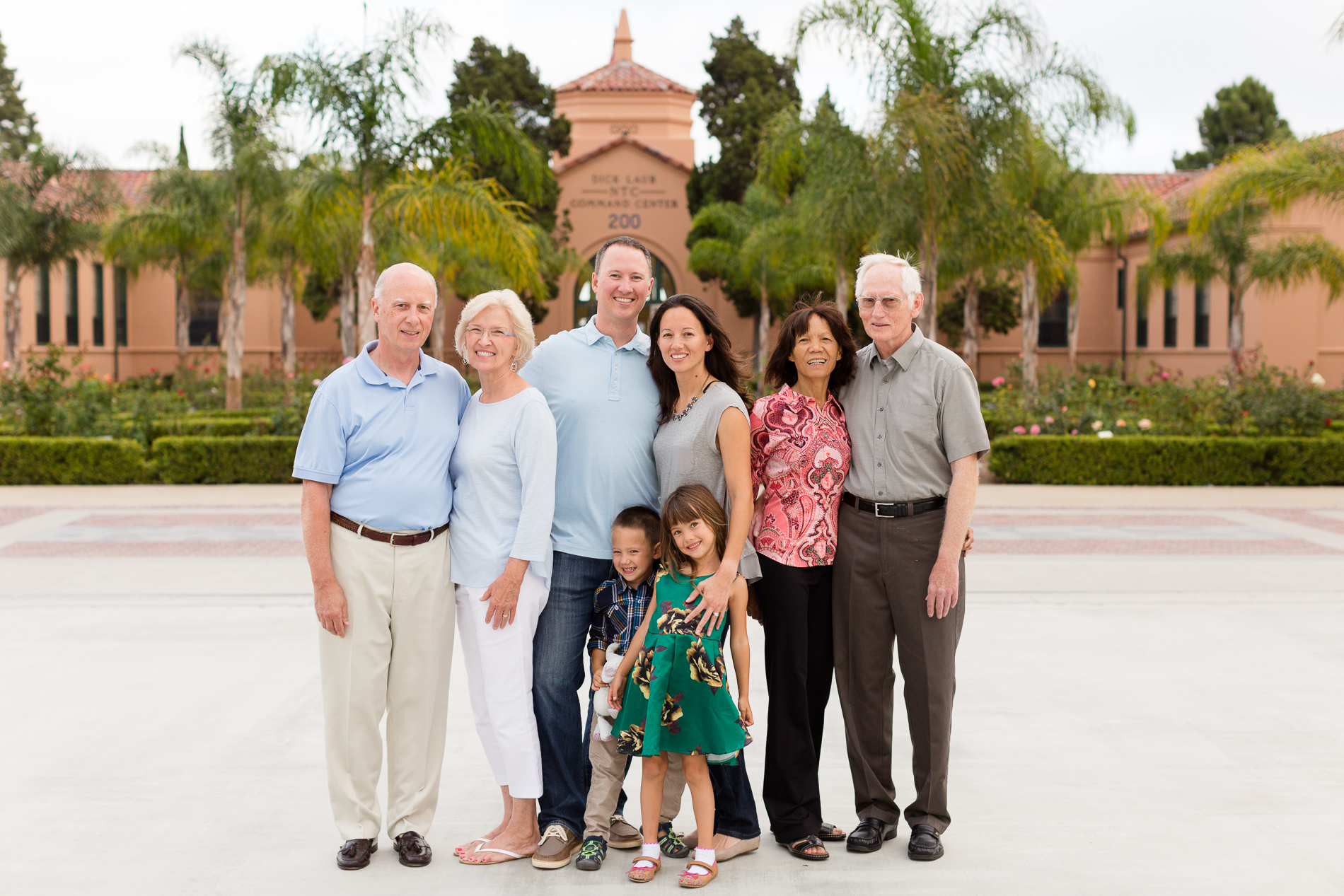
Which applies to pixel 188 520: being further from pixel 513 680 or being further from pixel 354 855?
pixel 513 680

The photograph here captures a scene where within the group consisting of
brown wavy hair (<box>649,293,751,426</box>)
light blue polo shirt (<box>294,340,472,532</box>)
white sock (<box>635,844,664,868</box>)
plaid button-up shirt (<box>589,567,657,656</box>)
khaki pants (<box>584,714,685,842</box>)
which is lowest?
white sock (<box>635,844,664,868</box>)

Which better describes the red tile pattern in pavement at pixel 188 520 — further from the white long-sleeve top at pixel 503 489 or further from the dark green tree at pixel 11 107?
the dark green tree at pixel 11 107

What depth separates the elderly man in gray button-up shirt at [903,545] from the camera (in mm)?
3672

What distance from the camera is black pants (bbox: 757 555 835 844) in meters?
3.67

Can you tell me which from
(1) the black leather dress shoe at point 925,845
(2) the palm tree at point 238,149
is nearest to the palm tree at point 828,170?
(2) the palm tree at point 238,149

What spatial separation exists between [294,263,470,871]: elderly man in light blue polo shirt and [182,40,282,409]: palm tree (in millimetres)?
13197

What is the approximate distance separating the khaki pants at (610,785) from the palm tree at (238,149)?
1389cm

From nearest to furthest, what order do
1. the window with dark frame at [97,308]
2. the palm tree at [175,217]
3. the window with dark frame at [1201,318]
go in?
the palm tree at [175,217] < the window with dark frame at [1201,318] < the window with dark frame at [97,308]

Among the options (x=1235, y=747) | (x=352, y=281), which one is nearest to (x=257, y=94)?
(x=352, y=281)

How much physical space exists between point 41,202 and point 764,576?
88.2 ft

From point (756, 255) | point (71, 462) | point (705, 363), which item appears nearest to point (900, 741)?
point (705, 363)

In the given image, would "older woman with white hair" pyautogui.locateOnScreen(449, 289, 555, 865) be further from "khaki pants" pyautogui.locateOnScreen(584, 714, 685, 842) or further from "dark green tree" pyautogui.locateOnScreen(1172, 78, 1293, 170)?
"dark green tree" pyautogui.locateOnScreen(1172, 78, 1293, 170)

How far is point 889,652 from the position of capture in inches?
150

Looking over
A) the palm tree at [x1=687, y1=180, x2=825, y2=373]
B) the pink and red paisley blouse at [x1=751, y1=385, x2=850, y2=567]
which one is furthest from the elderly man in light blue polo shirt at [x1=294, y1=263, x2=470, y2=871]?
the palm tree at [x1=687, y1=180, x2=825, y2=373]
